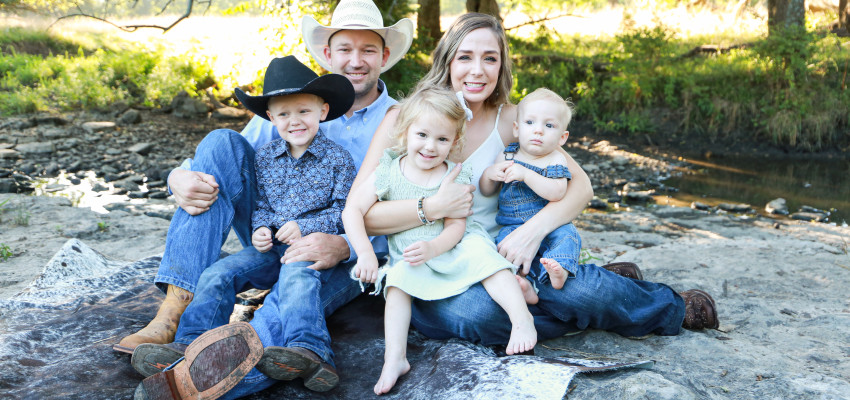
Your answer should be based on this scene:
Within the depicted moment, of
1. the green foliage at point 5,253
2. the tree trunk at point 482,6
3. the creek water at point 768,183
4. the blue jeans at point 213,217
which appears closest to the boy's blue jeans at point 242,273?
the blue jeans at point 213,217

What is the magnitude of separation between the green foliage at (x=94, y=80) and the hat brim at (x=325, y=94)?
9317mm

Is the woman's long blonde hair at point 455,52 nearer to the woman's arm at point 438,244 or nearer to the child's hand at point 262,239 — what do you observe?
the woman's arm at point 438,244

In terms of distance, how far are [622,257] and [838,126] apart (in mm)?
7868

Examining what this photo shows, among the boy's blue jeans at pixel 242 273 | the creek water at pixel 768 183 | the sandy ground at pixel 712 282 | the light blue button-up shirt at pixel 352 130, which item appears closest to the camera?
the sandy ground at pixel 712 282

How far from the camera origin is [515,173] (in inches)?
124

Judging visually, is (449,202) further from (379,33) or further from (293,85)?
(379,33)

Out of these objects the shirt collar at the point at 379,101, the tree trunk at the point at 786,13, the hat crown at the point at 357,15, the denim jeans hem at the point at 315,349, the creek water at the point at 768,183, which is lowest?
the creek water at the point at 768,183

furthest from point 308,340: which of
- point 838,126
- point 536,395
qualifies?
point 838,126

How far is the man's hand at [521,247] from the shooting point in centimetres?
314

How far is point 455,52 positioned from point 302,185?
3.48 feet

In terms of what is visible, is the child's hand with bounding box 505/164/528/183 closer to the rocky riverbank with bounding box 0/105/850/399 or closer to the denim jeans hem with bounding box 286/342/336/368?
the rocky riverbank with bounding box 0/105/850/399

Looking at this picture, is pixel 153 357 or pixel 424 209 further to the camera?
pixel 424 209

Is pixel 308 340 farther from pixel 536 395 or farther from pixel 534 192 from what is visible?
pixel 534 192

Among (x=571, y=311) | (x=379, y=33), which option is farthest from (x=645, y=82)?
(x=571, y=311)
